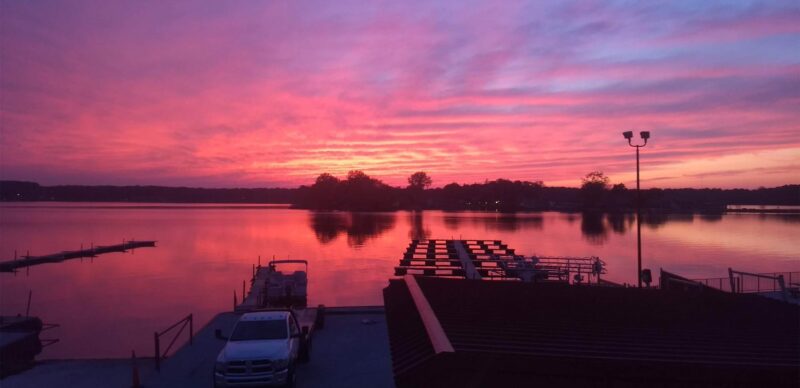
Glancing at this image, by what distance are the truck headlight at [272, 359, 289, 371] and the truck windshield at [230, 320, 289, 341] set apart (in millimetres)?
1059

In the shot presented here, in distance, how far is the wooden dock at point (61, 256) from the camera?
213ft

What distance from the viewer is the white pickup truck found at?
594 inches

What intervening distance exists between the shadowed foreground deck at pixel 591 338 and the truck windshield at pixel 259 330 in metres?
5.49

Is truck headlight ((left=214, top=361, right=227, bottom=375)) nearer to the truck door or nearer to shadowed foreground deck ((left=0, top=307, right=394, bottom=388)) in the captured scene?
the truck door

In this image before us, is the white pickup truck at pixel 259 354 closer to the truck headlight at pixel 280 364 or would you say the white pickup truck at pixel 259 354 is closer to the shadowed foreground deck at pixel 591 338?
the truck headlight at pixel 280 364

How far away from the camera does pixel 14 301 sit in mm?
47219

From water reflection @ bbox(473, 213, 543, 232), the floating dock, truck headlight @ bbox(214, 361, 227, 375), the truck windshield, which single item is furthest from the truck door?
water reflection @ bbox(473, 213, 543, 232)

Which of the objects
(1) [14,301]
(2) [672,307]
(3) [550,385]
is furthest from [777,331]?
(1) [14,301]

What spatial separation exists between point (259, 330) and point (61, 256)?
68088 mm

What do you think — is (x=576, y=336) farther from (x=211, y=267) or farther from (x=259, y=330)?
(x=211, y=267)

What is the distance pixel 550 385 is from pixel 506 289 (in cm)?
567

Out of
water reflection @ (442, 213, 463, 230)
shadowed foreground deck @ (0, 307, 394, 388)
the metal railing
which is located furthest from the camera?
water reflection @ (442, 213, 463, 230)

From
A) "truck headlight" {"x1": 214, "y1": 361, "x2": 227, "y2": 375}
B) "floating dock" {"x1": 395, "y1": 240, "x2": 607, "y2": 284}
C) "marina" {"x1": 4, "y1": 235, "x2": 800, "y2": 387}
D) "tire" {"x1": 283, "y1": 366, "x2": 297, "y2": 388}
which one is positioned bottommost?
"tire" {"x1": 283, "y1": 366, "x2": 297, "y2": 388}

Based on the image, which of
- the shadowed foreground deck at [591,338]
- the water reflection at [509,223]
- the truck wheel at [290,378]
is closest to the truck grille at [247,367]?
the truck wheel at [290,378]
